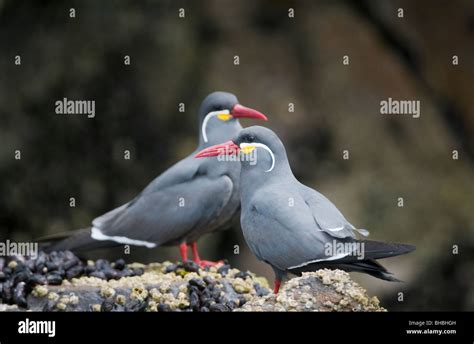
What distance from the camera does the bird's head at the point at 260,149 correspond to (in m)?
4.90

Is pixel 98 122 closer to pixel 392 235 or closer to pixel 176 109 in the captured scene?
pixel 176 109

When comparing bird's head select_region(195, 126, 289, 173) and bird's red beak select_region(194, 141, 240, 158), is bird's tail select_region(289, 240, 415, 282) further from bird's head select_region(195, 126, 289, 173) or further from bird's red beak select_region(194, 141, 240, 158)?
bird's red beak select_region(194, 141, 240, 158)

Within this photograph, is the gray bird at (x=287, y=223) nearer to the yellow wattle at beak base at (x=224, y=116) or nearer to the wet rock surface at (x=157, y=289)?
the wet rock surface at (x=157, y=289)

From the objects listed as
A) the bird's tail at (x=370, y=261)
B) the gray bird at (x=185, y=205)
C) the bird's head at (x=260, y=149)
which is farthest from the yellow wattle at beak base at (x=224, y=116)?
the bird's tail at (x=370, y=261)

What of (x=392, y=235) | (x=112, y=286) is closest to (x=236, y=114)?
(x=112, y=286)

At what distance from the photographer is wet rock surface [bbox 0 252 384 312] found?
441 cm

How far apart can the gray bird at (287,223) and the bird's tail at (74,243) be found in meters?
1.47

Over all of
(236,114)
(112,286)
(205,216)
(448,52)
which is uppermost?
(448,52)

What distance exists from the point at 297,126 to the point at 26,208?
3005mm

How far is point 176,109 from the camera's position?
962cm

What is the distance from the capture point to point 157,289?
5.04 m

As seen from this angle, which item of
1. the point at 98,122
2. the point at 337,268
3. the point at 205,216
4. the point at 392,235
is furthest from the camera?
the point at 98,122

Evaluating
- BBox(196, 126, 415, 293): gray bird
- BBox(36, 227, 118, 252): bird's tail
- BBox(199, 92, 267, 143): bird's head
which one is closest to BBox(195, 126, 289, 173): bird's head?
BBox(196, 126, 415, 293): gray bird

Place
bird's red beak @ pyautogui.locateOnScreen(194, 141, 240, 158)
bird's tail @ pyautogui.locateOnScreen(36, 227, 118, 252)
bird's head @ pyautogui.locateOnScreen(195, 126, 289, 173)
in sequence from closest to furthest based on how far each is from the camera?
bird's head @ pyautogui.locateOnScreen(195, 126, 289, 173) → bird's red beak @ pyautogui.locateOnScreen(194, 141, 240, 158) → bird's tail @ pyautogui.locateOnScreen(36, 227, 118, 252)
